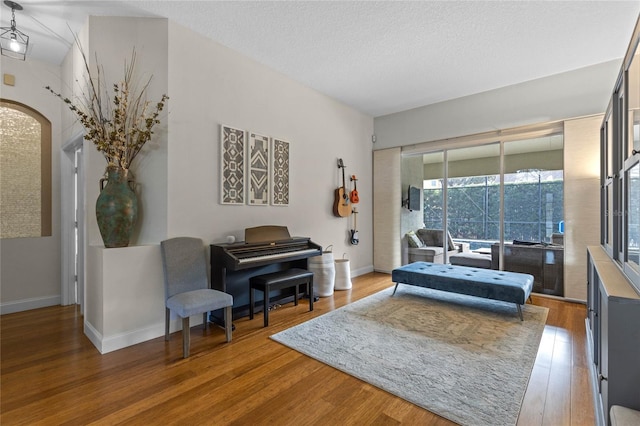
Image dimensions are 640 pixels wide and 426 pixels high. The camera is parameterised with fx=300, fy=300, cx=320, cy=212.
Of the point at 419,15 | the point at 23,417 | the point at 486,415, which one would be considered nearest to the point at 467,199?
the point at 419,15

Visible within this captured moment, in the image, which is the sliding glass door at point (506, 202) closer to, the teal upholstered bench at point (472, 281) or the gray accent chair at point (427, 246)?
the gray accent chair at point (427, 246)

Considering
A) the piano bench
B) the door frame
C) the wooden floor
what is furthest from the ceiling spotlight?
the piano bench

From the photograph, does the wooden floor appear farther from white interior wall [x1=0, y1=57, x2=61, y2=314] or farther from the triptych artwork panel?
the triptych artwork panel

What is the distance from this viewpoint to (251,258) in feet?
10.4

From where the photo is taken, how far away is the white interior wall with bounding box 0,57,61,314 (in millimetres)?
3477

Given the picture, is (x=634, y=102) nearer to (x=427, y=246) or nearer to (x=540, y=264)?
(x=540, y=264)

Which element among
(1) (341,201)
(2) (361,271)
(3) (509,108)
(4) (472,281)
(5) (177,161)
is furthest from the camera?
(2) (361,271)

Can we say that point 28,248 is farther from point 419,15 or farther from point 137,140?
point 419,15

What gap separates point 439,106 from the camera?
202 inches

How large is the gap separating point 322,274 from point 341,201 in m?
1.36

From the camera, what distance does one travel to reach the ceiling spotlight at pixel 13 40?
270 cm

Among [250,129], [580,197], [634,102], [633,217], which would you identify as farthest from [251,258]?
[580,197]

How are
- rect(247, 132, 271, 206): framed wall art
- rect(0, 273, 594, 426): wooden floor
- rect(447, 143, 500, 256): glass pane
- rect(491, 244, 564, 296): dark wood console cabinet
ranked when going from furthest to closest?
rect(447, 143, 500, 256): glass pane < rect(491, 244, 564, 296): dark wood console cabinet < rect(247, 132, 271, 206): framed wall art < rect(0, 273, 594, 426): wooden floor

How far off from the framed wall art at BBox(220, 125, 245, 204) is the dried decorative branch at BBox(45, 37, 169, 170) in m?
0.72
